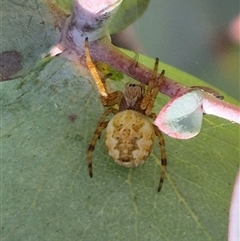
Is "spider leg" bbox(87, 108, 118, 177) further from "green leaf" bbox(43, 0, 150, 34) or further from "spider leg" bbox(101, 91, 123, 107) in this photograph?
"green leaf" bbox(43, 0, 150, 34)

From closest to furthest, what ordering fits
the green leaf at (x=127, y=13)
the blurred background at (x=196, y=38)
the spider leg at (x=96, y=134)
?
the spider leg at (x=96, y=134) → the green leaf at (x=127, y=13) → the blurred background at (x=196, y=38)

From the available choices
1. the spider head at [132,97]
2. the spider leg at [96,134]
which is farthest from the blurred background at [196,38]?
the spider leg at [96,134]

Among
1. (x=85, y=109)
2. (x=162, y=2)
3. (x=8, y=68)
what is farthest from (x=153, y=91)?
(x=162, y=2)

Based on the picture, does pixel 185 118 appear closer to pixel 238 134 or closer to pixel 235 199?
pixel 235 199

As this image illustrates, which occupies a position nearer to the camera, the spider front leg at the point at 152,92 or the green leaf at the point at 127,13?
the spider front leg at the point at 152,92

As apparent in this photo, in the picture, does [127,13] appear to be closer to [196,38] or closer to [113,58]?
[113,58]

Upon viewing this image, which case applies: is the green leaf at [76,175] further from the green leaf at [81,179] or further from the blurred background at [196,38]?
the blurred background at [196,38]
